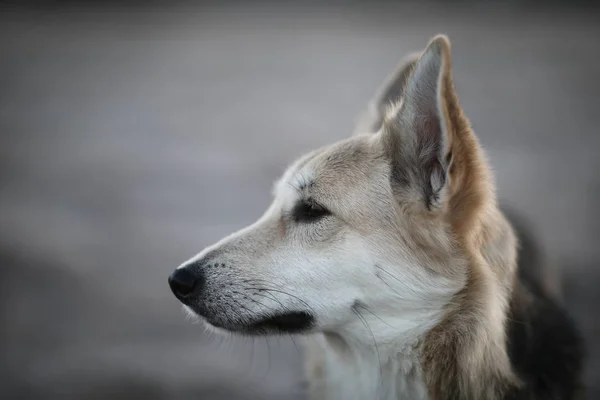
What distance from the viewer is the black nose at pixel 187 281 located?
93.0 inches

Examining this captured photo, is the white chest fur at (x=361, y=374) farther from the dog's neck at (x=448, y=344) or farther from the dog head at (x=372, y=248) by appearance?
the dog head at (x=372, y=248)

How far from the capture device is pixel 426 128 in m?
2.25

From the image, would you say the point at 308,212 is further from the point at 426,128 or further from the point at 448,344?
the point at 448,344

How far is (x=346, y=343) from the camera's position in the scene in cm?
251

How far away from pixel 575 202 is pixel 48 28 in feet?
22.7

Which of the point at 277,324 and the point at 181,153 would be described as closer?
the point at 277,324

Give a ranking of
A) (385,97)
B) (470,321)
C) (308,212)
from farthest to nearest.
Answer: (385,97) → (308,212) → (470,321)

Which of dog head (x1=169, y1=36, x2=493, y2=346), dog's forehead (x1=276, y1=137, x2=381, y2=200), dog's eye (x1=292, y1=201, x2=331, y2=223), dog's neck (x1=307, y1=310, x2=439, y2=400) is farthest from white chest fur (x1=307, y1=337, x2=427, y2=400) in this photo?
dog's forehead (x1=276, y1=137, x2=381, y2=200)

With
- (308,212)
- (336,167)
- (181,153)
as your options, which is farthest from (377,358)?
(181,153)

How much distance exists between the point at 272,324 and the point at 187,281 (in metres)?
0.36

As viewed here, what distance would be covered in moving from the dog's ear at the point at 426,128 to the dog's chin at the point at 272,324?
2.02 ft

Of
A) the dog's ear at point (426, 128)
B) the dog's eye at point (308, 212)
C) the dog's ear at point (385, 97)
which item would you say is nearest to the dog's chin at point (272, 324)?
the dog's eye at point (308, 212)

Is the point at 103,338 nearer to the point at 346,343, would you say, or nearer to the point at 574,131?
the point at 346,343

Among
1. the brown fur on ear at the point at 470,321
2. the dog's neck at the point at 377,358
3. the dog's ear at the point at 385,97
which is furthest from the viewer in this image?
the dog's ear at the point at 385,97
